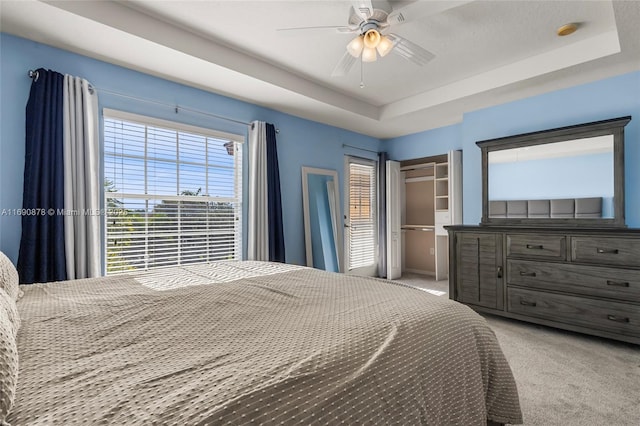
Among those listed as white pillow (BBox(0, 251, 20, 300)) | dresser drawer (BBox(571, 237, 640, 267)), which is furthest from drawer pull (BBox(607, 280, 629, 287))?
white pillow (BBox(0, 251, 20, 300))

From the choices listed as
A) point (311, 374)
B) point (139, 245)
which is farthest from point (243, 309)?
point (139, 245)

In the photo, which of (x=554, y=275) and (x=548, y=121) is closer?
(x=554, y=275)

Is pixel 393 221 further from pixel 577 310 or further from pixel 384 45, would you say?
pixel 384 45

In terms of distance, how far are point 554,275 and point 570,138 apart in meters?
1.40

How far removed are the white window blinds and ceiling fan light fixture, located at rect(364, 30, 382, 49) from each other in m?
2.87

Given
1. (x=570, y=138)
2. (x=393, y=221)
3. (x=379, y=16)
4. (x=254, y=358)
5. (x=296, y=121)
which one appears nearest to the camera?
(x=254, y=358)

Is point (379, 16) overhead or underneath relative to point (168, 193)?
overhead

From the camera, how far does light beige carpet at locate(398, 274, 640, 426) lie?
1.74m

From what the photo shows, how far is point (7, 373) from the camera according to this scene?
2.08 feet

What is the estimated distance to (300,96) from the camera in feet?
11.5

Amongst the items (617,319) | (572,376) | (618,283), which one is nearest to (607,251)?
(618,283)

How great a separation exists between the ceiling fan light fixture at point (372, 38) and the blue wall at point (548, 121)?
239cm

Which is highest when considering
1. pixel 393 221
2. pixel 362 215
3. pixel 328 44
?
pixel 328 44

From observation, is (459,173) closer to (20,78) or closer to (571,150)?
(571,150)
